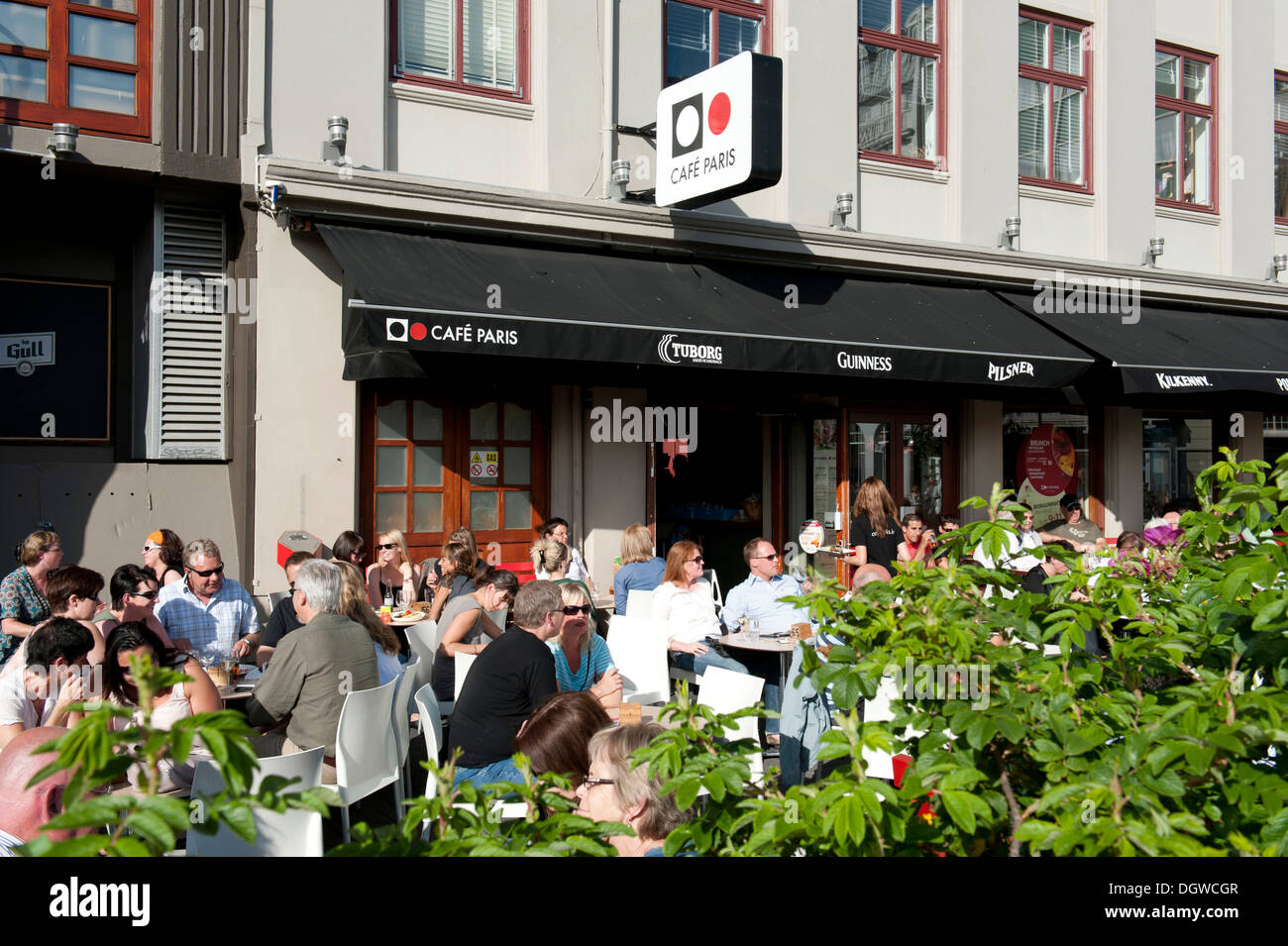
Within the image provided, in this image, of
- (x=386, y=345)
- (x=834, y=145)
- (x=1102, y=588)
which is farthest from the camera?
(x=834, y=145)

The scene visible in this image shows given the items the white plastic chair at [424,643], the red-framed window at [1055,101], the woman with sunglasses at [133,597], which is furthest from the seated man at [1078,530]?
the woman with sunglasses at [133,597]

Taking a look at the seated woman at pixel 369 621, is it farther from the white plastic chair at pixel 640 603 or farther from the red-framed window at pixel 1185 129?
the red-framed window at pixel 1185 129

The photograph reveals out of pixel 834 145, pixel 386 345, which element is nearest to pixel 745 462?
pixel 834 145

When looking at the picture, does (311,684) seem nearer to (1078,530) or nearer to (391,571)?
(391,571)

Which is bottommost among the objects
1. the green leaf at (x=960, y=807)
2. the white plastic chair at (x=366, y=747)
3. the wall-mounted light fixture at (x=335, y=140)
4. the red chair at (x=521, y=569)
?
the white plastic chair at (x=366, y=747)

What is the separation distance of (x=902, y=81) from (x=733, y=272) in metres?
3.86

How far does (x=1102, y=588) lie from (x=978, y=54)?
1177cm

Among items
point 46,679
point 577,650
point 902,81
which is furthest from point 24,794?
point 902,81

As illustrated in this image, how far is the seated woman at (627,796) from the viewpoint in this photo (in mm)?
3066

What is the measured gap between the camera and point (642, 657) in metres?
7.76

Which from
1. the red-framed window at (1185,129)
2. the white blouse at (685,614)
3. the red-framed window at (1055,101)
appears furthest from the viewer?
the red-framed window at (1185,129)

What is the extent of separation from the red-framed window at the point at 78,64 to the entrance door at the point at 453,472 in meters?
3.12

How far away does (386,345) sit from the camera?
7949 mm
